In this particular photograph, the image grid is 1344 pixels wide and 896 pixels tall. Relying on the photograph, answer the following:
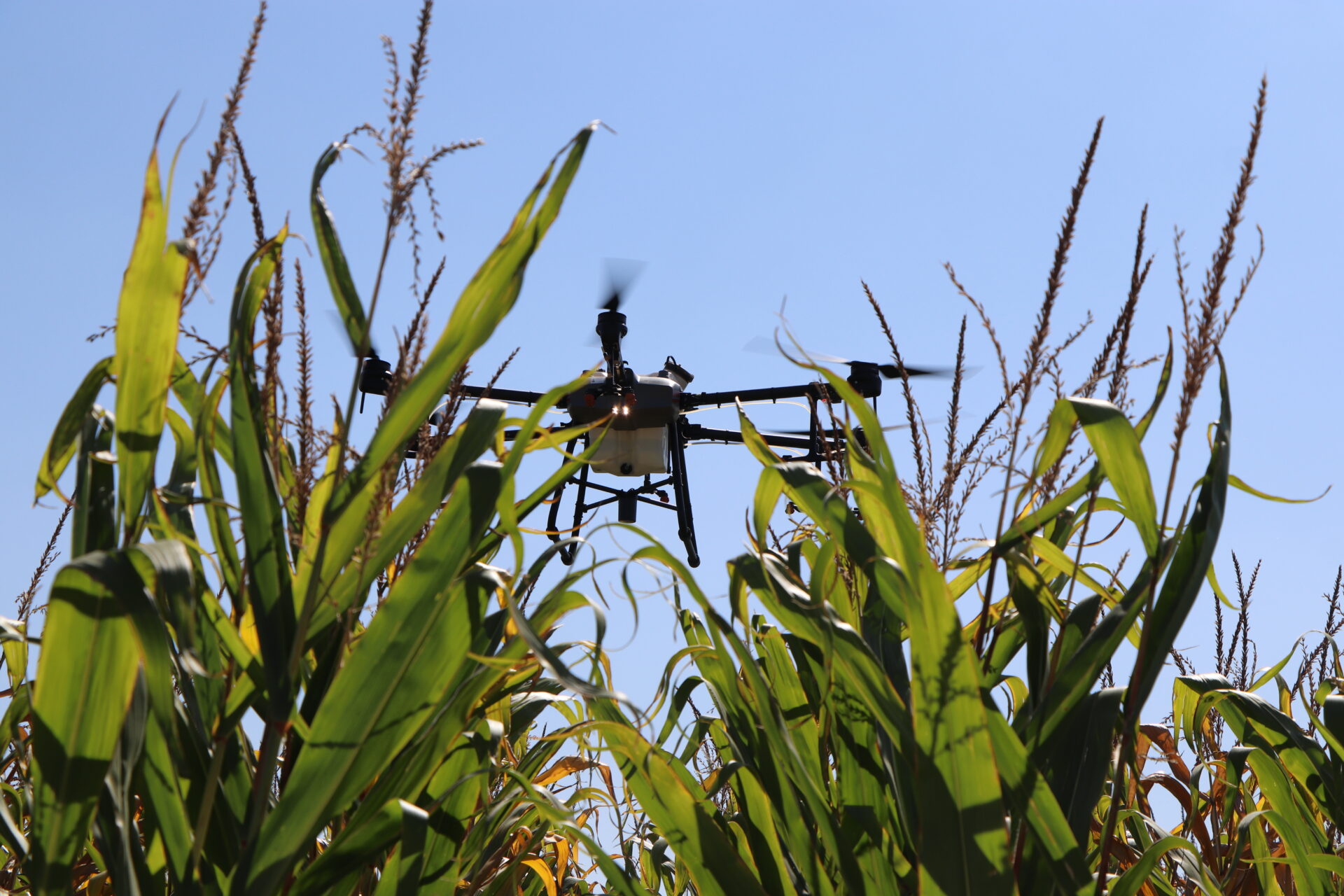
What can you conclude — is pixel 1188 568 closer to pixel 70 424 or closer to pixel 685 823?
pixel 685 823

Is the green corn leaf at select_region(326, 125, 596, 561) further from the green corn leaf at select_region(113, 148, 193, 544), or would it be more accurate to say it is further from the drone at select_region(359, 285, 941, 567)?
the drone at select_region(359, 285, 941, 567)

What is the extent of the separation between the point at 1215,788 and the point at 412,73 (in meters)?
1.38

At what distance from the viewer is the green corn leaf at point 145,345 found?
0.73m

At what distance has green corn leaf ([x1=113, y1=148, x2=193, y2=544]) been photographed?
0.73 meters

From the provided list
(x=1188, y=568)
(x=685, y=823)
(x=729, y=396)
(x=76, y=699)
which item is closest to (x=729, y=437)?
(x=729, y=396)

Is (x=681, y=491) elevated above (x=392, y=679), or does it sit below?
above

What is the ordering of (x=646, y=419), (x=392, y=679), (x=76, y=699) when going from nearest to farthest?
(x=76, y=699), (x=392, y=679), (x=646, y=419)

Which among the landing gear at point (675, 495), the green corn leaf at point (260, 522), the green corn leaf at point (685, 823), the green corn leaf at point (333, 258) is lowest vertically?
the green corn leaf at point (685, 823)

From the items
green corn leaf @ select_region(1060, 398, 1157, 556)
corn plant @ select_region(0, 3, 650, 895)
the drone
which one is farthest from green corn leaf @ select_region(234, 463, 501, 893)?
the drone

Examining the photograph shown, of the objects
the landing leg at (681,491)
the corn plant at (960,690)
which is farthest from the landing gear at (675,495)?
the corn plant at (960,690)

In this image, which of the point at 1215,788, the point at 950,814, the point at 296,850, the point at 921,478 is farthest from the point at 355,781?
the point at 1215,788

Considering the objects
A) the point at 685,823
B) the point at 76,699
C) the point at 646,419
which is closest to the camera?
the point at 76,699

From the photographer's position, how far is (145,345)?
739 mm

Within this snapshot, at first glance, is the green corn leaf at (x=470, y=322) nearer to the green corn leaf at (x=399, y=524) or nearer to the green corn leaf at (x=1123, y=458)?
the green corn leaf at (x=399, y=524)
